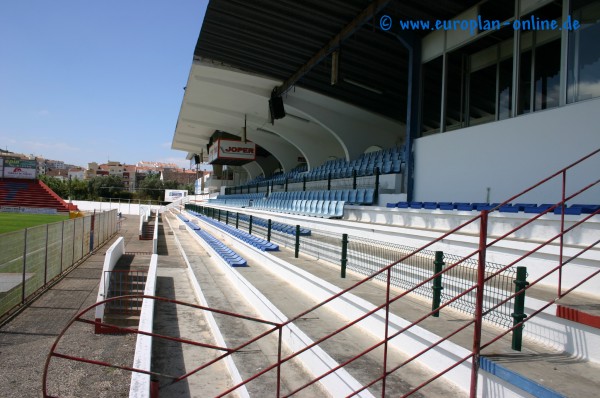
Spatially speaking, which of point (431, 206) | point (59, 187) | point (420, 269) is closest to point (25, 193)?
point (59, 187)

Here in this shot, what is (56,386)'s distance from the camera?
18.2ft

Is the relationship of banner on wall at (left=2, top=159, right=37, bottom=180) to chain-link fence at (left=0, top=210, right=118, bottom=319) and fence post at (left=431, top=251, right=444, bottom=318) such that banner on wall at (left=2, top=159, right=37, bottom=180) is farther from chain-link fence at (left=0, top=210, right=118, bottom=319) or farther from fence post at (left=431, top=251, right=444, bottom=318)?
fence post at (left=431, top=251, right=444, bottom=318)

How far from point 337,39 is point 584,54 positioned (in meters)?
8.55

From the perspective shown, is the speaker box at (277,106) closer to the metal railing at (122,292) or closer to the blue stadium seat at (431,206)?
the metal railing at (122,292)

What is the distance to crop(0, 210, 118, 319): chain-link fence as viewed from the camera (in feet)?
28.8

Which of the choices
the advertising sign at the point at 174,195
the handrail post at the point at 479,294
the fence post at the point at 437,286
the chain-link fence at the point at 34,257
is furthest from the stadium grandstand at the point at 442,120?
the advertising sign at the point at 174,195

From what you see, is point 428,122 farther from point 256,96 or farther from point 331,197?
point 256,96

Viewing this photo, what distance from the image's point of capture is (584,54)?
7.90 m

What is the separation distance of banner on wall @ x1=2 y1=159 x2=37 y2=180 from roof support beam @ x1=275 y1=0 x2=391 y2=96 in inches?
1894

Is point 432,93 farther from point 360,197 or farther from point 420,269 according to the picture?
point 420,269

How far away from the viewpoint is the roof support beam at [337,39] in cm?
1222

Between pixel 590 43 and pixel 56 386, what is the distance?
10.5 metres

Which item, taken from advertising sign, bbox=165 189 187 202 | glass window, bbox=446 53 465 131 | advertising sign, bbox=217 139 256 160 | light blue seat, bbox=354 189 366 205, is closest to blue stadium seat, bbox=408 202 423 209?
light blue seat, bbox=354 189 366 205

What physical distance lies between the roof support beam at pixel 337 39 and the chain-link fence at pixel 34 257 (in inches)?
427
